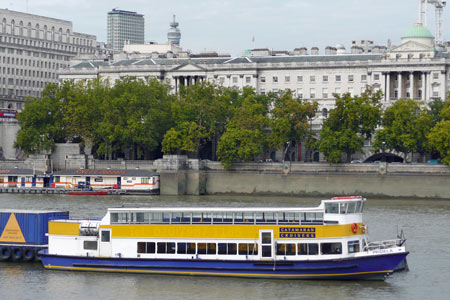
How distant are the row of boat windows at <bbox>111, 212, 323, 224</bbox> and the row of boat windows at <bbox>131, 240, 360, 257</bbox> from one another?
1204mm

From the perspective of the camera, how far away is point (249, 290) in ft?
164

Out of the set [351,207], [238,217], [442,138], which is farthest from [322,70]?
[351,207]

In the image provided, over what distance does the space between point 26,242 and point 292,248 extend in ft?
52.8

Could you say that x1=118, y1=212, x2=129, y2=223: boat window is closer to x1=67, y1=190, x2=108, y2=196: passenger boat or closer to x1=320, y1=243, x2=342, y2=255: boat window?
x1=320, y1=243, x2=342, y2=255: boat window

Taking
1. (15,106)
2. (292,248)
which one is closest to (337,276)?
(292,248)

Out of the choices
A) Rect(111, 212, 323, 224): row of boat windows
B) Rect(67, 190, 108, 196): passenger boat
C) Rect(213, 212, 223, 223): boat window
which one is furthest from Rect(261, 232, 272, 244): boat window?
Rect(67, 190, 108, 196): passenger boat

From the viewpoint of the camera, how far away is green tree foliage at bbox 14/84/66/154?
403 ft

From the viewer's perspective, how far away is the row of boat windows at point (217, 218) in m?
52.2

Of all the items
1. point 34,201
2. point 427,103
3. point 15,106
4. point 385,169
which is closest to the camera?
point 34,201

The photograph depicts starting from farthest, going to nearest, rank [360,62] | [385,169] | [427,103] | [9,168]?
[360,62] < [427,103] < [9,168] < [385,169]

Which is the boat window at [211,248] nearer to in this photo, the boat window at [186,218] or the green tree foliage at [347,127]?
the boat window at [186,218]

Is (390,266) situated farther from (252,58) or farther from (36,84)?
(36,84)

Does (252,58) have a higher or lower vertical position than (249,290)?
higher

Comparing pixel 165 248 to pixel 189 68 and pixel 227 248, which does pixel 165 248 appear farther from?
pixel 189 68
